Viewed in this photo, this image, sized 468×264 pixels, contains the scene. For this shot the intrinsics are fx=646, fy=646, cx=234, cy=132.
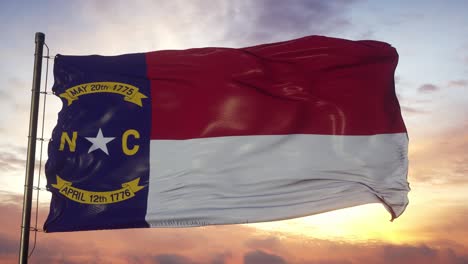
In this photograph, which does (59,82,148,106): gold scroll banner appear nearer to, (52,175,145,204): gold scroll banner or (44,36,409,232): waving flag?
(44,36,409,232): waving flag

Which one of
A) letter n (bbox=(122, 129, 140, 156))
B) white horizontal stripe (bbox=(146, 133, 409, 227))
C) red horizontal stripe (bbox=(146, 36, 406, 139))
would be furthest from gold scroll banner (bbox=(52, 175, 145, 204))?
red horizontal stripe (bbox=(146, 36, 406, 139))

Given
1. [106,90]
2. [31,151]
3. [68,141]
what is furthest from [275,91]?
[31,151]

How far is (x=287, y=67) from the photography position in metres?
12.6

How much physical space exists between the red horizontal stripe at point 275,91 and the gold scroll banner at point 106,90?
0.34 meters

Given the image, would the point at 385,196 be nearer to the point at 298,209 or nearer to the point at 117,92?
the point at 298,209

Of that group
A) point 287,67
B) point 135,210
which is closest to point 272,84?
point 287,67

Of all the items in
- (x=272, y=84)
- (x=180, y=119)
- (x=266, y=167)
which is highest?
(x=272, y=84)

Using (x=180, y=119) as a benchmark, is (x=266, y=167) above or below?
below

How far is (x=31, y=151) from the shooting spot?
1099 centimetres

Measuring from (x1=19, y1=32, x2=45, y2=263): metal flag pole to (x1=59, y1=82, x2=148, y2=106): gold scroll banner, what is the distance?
0.65 metres

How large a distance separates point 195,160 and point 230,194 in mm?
907

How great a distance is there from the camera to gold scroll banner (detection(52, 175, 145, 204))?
11.2 m

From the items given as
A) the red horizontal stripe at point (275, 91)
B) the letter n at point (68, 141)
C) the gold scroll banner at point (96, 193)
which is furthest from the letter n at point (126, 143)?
the letter n at point (68, 141)

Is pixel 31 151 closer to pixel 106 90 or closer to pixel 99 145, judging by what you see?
pixel 99 145
